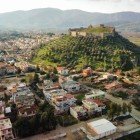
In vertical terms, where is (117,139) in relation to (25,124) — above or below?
below

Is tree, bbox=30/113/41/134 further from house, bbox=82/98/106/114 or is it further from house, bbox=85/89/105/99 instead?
house, bbox=85/89/105/99

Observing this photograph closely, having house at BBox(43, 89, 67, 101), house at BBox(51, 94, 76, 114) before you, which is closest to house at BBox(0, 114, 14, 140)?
house at BBox(51, 94, 76, 114)

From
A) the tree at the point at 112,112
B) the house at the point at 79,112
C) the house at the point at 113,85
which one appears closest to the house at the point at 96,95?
the house at the point at 113,85

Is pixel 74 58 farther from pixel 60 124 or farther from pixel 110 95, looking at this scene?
pixel 60 124

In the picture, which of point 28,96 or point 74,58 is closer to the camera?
point 28,96

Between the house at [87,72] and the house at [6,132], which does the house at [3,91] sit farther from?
the house at [87,72]

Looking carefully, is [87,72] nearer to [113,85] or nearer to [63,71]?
[63,71]

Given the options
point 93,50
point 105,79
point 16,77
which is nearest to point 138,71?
point 105,79

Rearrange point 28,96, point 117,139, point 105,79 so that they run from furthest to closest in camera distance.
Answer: point 105,79 → point 28,96 → point 117,139
